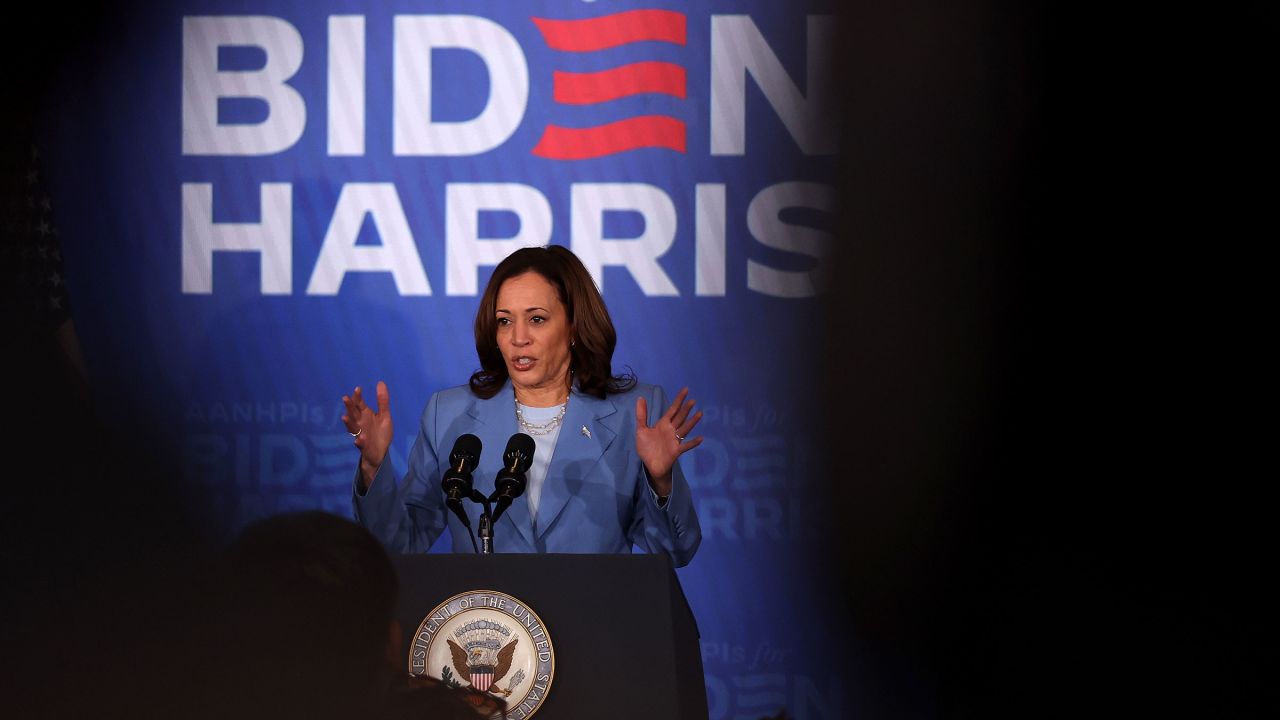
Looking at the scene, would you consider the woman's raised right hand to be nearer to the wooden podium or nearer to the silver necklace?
the silver necklace

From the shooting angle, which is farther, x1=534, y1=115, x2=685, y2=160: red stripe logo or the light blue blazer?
x1=534, y1=115, x2=685, y2=160: red stripe logo

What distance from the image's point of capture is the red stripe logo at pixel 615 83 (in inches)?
163

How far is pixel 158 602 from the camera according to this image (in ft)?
3.67

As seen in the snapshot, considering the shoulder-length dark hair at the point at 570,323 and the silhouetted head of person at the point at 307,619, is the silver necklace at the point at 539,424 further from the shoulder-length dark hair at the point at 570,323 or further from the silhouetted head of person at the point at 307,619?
the silhouetted head of person at the point at 307,619

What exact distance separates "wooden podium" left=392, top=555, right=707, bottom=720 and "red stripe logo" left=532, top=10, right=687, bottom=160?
8.06 feet

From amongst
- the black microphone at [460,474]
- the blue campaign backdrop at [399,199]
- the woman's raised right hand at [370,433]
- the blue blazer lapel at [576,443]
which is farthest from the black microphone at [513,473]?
the blue campaign backdrop at [399,199]

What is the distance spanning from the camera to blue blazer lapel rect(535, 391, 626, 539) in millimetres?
2809

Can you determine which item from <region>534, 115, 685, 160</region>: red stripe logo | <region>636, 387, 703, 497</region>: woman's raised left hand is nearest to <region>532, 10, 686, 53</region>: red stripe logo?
<region>534, 115, 685, 160</region>: red stripe logo

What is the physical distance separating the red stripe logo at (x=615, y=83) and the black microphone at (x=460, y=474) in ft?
7.04

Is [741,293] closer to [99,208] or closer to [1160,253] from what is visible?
[1160,253]

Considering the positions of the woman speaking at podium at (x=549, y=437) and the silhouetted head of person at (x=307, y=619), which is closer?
the silhouetted head of person at (x=307, y=619)

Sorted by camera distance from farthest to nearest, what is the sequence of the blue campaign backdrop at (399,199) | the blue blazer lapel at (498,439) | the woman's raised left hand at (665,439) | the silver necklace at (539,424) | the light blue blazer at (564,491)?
the blue campaign backdrop at (399,199) < the silver necklace at (539,424) < the blue blazer lapel at (498,439) < the light blue blazer at (564,491) < the woman's raised left hand at (665,439)

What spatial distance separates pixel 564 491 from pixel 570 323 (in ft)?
1.60

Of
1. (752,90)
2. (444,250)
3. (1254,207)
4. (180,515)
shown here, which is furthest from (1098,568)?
(180,515)
